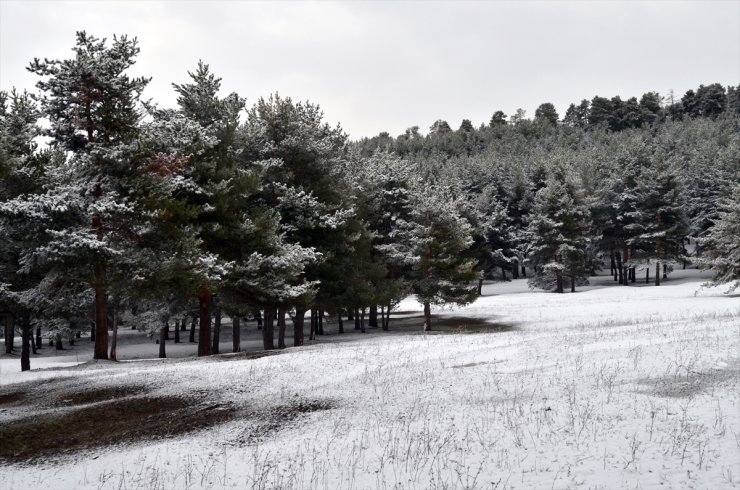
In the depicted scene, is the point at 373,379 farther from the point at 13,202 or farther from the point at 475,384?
the point at 13,202

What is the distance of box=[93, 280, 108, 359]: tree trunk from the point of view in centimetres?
1891

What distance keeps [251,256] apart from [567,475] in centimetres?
1737

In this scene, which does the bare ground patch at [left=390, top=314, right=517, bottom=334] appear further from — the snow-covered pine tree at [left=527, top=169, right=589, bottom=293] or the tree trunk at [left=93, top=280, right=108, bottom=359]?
the tree trunk at [left=93, top=280, right=108, bottom=359]

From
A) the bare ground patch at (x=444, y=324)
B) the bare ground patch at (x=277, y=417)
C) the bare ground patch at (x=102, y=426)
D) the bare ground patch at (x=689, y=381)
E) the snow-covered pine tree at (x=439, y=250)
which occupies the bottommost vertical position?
the bare ground patch at (x=444, y=324)

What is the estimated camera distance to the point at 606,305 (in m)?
39.5

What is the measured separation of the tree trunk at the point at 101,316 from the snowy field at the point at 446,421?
350 cm

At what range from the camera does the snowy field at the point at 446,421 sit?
7.20 m

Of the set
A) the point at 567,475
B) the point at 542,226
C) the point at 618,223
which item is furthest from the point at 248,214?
the point at 618,223

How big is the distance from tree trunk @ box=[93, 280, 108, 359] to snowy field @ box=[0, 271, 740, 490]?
3502 millimetres

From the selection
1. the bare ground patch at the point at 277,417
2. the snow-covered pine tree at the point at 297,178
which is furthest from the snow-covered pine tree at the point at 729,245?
the bare ground patch at the point at 277,417

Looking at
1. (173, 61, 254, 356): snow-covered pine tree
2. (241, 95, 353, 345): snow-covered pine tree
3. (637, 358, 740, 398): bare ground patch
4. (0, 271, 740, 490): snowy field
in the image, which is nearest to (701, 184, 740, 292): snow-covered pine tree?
(0, 271, 740, 490): snowy field

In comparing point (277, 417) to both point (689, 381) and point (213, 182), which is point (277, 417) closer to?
point (689, 381)

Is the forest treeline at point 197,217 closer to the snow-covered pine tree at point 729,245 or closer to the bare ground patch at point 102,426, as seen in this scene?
the snow-covered pine tree at point 729,245

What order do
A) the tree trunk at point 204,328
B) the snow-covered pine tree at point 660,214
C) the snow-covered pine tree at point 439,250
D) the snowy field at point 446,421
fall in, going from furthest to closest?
1. the snow-covered pine tree at point 660,214
2. the snow-covered pine tree at point 439,250
3. the tree trunk at point 204,328
4. the snowy field at point 446,421
